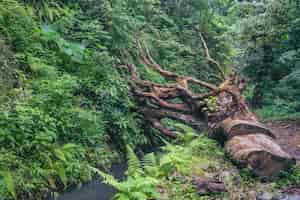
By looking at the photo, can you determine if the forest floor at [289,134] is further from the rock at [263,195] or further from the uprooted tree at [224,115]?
the rock at [263,195]

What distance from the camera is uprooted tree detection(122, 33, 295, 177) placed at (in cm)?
444

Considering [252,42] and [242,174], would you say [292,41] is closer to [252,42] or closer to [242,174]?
[252,42]

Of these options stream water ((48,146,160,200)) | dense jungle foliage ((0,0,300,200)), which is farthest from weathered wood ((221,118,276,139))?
stream water ((48,146,160,200))

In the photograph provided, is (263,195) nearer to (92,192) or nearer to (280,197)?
(280,197)

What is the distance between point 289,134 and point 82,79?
4467 mm

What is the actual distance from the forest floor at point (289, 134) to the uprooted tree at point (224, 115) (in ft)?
1.47

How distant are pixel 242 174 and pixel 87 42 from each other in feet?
17.8

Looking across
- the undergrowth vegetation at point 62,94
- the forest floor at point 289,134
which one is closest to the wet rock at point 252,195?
the forest floor at point 289,134

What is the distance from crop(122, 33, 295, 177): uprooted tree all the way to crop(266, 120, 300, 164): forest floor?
448 mm

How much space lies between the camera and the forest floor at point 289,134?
5695 mm

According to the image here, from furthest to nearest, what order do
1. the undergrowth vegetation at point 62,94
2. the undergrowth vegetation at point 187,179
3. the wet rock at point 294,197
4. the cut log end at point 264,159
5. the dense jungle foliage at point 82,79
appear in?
the dense jungle foliage at point 82,79
the undergrowth vegetation at point 62,94
the cut log end at point 264,159
the undergrowth vegetation at point 187,179
the wet rock at point 294,197

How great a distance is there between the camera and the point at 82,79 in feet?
24.5

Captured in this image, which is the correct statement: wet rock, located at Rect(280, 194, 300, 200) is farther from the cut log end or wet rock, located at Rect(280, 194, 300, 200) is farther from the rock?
the cut log end

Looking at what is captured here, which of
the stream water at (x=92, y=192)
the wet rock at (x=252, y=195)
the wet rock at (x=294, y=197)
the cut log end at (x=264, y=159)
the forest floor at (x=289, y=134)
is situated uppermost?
the cut log end at (x=264, y=159)
